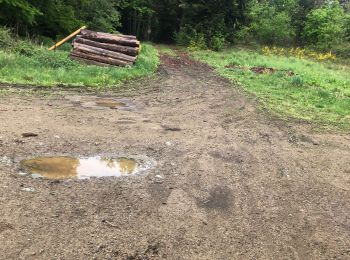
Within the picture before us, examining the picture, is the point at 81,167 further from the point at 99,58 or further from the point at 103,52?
the point at 103,52

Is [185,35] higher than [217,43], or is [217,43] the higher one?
[185,35]

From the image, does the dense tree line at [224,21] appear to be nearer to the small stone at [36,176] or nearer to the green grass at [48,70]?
the green grass at [48,70]

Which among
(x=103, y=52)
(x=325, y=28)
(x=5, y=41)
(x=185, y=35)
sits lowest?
(x=185, y=35)

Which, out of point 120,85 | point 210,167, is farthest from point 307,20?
point 210,167

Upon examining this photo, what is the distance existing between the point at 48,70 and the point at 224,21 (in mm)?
23514

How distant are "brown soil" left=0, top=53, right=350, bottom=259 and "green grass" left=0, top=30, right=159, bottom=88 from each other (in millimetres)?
1876

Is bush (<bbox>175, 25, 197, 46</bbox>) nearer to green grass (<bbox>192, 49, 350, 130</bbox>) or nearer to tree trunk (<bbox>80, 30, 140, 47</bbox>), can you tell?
green grass (<bbox>192, 49, 350, 130</bbox>)

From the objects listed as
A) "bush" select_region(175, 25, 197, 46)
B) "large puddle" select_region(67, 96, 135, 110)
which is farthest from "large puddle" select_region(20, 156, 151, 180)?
"bush" select_region(175, 25, 197, 46)

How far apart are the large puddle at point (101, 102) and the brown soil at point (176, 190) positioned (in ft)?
1.03

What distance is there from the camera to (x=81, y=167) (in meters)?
5.77

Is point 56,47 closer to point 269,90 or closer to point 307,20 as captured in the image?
point 269,90

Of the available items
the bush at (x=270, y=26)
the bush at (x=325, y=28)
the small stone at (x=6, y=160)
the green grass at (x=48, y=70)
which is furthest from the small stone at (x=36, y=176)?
the bush at (x=325, y=28)

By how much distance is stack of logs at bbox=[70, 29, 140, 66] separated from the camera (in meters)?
15.1

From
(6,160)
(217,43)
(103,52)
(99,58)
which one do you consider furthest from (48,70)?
(217,43)
